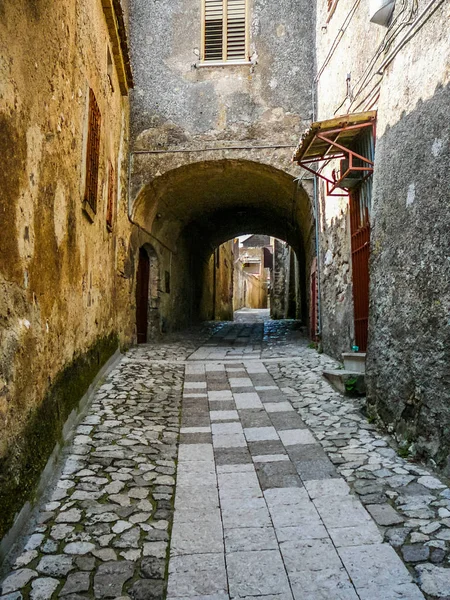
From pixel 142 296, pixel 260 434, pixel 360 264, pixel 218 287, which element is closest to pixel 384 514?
pixel 260 434

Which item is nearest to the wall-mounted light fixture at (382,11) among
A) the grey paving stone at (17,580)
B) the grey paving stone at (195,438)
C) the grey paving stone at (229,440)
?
the grey paving stone at (229,440)

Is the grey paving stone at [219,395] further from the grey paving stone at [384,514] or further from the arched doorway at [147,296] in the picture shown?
the arched doorway at [147,296]

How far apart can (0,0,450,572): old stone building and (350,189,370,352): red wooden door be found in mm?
40

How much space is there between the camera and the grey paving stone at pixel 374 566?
6.24 feet

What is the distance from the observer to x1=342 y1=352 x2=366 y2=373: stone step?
196 inches

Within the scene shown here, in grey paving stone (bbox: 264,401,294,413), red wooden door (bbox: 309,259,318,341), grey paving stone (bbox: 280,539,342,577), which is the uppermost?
red wooden door (bbox: 309,259,318,341)

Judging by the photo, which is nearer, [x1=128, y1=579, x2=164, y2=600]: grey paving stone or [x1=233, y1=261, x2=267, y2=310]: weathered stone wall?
[x1=128, y1=579, x2=164, y2=600]: grey paving stone

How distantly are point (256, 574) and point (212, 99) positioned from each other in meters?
7.34

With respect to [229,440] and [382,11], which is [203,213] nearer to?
[382,11]

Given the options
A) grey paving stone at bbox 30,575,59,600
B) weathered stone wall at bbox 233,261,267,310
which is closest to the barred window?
grey paving stone at bbox 30,575,59,600

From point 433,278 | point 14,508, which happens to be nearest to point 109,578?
point 14,508

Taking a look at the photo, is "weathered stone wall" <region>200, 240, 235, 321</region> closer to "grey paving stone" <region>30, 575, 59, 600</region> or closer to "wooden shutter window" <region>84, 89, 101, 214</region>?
"wooden shutter window" <region>84, 89, 101, 214</region>

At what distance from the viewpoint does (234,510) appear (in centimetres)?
254

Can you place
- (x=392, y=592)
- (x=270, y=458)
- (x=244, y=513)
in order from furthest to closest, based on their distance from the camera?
(x=270, y=458) < (x=244, y=513) < (x=392, y=592)
